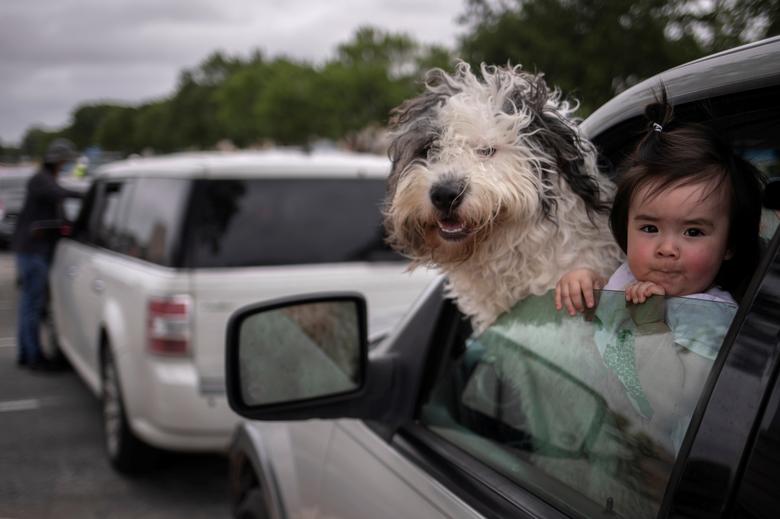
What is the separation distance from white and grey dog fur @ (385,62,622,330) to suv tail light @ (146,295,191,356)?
2.67m

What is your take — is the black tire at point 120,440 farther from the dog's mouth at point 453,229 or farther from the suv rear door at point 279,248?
the dog's mouth at point 453,229

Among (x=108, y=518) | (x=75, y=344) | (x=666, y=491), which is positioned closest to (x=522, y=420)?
(x=666, y=491)

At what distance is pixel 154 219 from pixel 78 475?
172 centimetres

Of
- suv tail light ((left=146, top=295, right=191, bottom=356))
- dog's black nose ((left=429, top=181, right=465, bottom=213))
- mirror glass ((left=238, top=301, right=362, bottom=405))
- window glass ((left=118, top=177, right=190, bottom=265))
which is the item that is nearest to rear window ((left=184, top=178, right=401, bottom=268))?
window glass ((left=118, top=177, right=190, bottom=265))

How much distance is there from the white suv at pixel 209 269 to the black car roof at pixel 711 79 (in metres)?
2.98

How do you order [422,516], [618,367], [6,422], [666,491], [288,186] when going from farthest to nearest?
[6,422], [288,186], [422,516], [618,367], [666,491]

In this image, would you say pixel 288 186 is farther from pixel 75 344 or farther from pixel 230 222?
pixel 75 344

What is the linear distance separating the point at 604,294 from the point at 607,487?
0.34 m

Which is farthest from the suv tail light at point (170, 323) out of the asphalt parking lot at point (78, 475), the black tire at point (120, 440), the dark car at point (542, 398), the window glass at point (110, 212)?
the dark car at point (542, 398)

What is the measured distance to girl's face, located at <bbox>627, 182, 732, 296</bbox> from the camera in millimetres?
1366

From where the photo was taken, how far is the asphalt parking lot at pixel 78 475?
14.6 feet

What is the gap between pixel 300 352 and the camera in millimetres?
2242

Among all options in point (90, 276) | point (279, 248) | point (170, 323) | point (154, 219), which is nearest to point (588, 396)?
point (170, 323)

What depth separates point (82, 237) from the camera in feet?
20.9
